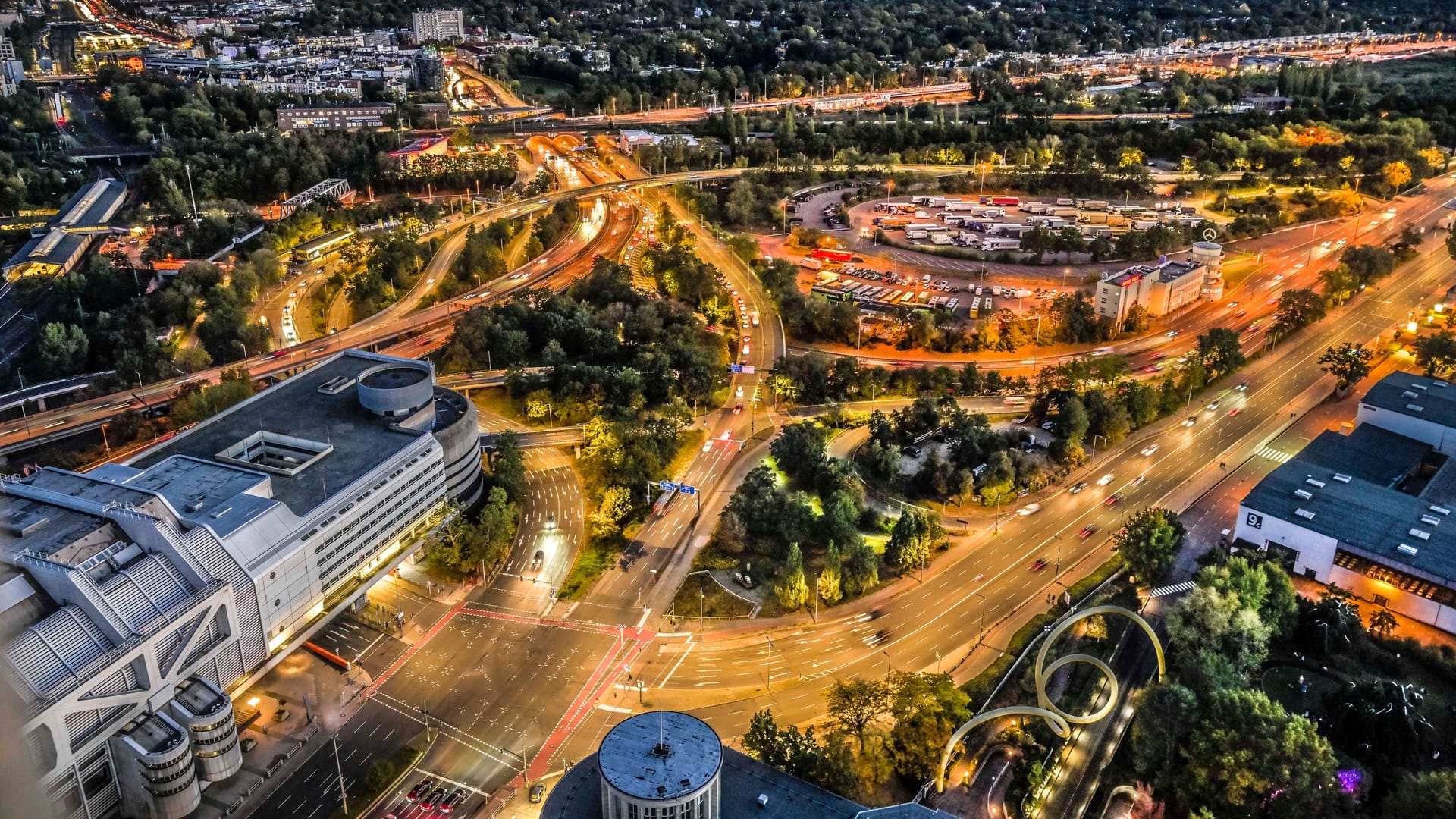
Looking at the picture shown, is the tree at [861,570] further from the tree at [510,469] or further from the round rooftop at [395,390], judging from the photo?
the round rooftop at [395,390]

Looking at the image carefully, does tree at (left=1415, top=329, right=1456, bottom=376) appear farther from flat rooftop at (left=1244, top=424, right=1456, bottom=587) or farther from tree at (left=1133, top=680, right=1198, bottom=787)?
tree at (left=1133, top=680, right=1198, bottom=787)

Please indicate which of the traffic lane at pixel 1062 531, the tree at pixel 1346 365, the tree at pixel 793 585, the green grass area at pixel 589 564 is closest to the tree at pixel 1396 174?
the tree at pixel 1346 365

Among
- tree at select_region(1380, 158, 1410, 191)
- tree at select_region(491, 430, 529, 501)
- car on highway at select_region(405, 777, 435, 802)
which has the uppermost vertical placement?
tree at select_region(1380, 158, 1410, 191)

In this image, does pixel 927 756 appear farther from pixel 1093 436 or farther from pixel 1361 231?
pixel 1361 231

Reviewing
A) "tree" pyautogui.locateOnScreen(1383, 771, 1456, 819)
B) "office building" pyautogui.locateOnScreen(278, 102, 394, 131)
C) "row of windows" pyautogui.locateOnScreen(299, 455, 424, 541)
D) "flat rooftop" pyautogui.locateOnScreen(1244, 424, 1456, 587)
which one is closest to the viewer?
"tree" pyautogui.locateOnScreen(1383, 771, 1456, 819)

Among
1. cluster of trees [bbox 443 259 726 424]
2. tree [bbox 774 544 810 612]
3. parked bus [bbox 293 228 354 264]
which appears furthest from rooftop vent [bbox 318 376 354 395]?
parked bus [bbox 293 228 354 264]

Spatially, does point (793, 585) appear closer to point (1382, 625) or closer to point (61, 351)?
point (1382, 625)

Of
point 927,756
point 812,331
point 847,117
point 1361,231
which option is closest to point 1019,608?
point 927,756
